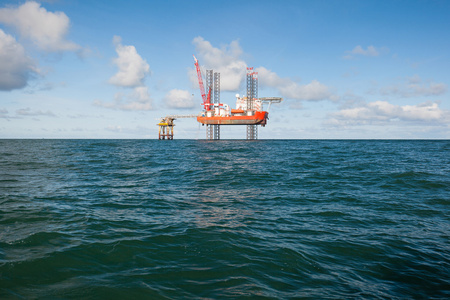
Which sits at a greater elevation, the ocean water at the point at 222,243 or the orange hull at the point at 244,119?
the orange hull at the point at 244,119

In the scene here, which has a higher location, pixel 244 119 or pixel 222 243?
pixel 244 119

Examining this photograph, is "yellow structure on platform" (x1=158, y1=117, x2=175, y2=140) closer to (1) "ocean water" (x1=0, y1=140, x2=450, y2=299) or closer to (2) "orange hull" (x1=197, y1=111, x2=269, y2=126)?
(2) "orange hull" (x1=197, y1=111, x2=269, y2=126)

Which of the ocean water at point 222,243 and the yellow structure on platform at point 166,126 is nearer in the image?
the ocean water at point 222,243

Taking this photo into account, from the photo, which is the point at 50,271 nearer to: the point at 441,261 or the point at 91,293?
the point at 91,293

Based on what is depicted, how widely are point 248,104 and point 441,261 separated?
92.1 meters

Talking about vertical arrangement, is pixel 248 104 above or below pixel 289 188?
above

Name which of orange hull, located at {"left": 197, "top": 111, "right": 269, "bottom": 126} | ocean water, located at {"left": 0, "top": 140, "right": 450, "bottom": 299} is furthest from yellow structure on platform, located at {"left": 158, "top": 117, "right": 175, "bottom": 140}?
ocean water, located at {"left": 0, "top": 140, "right": 450, "bottom": 299}

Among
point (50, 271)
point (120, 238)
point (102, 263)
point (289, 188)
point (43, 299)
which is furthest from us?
point (289, 188)

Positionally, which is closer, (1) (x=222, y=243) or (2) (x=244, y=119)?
(1) (x=222, y=243)

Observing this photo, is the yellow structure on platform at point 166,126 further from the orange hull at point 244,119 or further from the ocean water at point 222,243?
the ocean water at point 222,243

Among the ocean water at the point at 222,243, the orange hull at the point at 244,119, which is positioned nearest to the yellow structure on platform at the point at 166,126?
the orange hull at the point at 244,119

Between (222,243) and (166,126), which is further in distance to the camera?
(166,126)

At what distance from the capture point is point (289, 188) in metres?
14.5

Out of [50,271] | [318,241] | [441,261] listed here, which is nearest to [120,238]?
[50,271]
